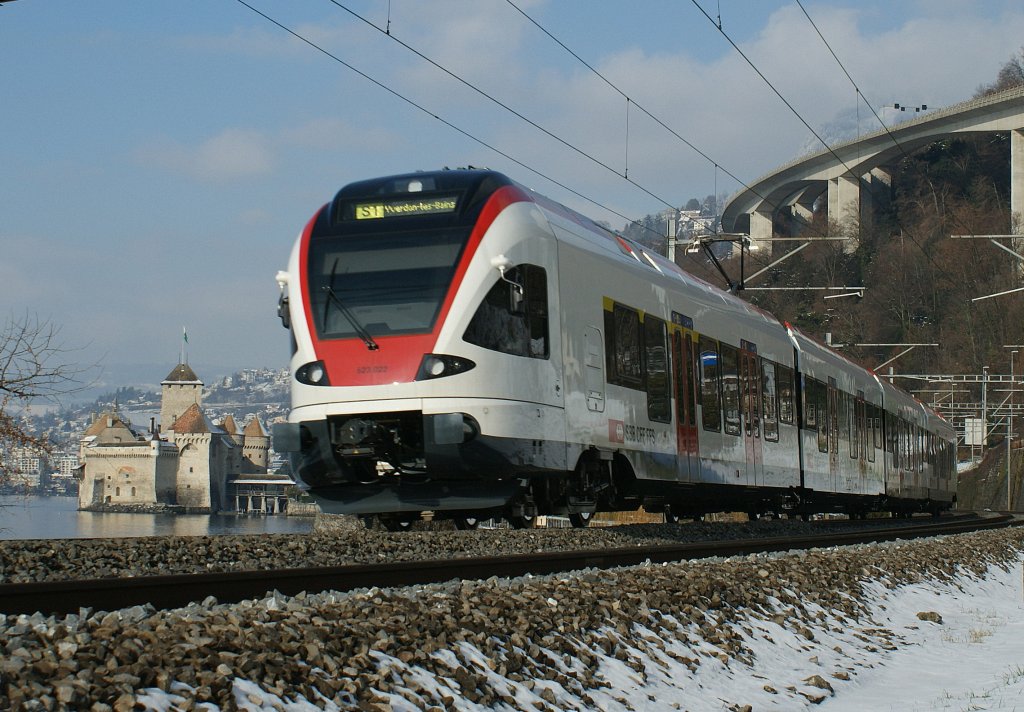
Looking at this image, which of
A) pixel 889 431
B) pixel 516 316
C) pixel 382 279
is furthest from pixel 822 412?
pixel 382 279

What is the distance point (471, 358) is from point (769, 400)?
9834 millimetres

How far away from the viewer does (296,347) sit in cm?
1288

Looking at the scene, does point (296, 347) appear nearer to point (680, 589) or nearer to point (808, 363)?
point (680, 589)

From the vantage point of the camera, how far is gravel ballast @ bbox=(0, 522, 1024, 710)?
4.56 meters

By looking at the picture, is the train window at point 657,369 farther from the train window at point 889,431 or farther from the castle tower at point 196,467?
the castle tower at point 196,467

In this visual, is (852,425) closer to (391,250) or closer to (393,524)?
(393,524)

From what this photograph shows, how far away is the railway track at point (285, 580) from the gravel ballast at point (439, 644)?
75cm

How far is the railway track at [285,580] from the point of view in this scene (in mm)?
6250

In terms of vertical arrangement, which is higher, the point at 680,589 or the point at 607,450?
the point at 607,450

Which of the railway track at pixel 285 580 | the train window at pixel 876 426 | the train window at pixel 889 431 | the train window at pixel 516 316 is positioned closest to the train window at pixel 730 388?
the railway track at pixel 285 580

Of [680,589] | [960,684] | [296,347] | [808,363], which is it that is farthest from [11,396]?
[960,684]

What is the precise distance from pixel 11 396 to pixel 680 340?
11554 millimetres

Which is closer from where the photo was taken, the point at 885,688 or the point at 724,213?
the point at 885,688

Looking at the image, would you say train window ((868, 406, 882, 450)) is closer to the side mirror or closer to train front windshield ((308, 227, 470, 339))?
the side mirror
